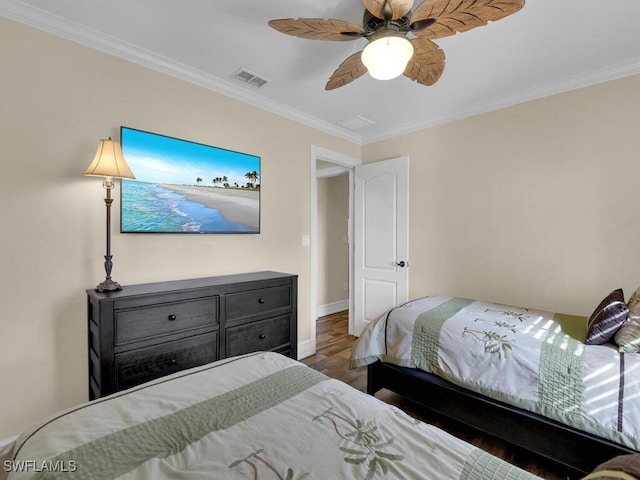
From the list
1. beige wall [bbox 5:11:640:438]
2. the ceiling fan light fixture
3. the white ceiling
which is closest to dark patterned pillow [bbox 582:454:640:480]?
the ceiling fan light fixture

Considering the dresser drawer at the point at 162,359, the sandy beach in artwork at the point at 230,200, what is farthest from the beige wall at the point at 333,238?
the dresser drawer at the point at 162,359

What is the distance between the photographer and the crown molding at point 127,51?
1.74 metres

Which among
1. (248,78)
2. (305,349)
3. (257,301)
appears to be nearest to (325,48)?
(248,78)

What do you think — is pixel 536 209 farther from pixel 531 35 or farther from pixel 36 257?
pixel 36 257

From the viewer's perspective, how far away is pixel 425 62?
1.79 meters

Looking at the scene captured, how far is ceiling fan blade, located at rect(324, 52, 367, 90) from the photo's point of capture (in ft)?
5.86

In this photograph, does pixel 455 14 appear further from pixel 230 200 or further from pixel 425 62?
pixel 230 200

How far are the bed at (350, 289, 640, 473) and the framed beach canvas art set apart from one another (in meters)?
1.57

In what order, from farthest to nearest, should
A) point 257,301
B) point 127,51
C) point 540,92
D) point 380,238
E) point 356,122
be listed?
point 380,238 → point 356,122 → point 540,92 → point 257,301 → point 127,51

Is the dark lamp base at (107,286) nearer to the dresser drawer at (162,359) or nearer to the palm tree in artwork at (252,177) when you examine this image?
the dresser drawer at (162,359)

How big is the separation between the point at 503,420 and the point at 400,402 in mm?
802

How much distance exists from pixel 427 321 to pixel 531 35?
203 cm

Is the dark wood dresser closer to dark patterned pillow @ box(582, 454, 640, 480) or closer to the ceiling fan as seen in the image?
the ceiling fan

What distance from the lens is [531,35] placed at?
196 centimetres
